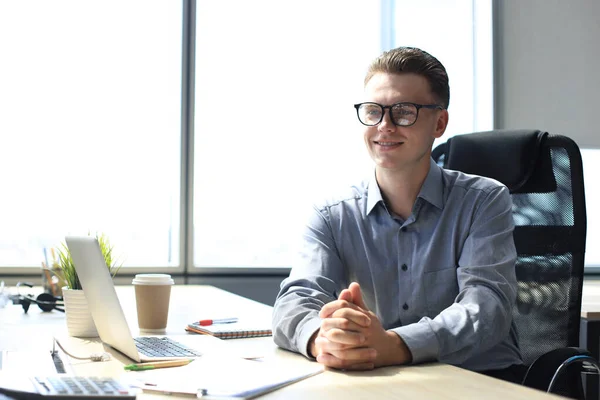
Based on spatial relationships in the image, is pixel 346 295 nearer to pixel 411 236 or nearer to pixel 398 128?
pixel 411 236

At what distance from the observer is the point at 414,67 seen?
76.1 inches

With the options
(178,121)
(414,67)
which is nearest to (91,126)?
(178,121)

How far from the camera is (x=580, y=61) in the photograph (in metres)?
4.68

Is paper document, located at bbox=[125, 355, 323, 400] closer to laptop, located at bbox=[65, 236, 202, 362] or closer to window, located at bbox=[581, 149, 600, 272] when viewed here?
laptop, located at bbox=[65, 236, 202, 362]

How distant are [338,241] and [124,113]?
8.11ft

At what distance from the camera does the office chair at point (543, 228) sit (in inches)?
81.7

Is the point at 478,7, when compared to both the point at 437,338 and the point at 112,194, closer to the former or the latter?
the point at 112,194

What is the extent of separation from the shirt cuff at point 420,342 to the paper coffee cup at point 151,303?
668 millimetres

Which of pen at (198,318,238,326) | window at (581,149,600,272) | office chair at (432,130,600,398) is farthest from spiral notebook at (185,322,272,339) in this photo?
window at (581,149,600,272)

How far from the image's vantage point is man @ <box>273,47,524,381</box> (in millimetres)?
1704

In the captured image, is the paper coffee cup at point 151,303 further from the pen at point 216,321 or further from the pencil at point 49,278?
the pencil at point 49,278

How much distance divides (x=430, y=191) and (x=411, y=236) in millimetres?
130

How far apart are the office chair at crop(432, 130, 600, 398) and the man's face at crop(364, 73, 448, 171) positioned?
1.28 ft

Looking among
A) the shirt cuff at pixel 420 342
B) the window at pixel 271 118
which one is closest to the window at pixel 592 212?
the window at pixel 271 118
